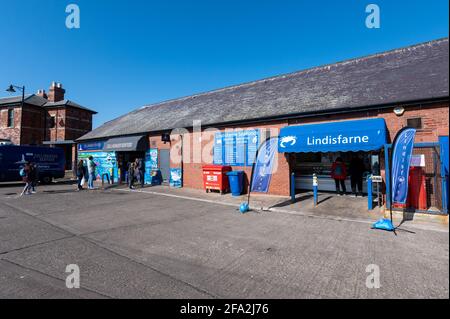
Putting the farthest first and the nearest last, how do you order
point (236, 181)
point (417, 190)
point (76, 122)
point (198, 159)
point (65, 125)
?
1. point (76, 122)
2. point (65, 125)
3. point (198, 159)
4. point (236, 181)
5. point (417, 190)

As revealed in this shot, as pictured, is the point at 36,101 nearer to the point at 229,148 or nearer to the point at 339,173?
the point at 229,148

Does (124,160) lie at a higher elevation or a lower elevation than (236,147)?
lower

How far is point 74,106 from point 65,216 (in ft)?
103

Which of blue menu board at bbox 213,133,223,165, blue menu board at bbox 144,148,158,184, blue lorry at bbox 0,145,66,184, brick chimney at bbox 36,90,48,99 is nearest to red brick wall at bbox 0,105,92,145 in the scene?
brick chimney at bbox 36,90,48,99

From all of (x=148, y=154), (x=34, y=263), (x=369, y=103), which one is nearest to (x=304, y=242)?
(x=34, y=263)

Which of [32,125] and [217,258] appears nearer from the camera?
[217,258]

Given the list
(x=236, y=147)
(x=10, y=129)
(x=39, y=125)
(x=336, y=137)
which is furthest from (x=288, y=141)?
(x=10, y=129)

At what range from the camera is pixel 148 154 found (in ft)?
51.7

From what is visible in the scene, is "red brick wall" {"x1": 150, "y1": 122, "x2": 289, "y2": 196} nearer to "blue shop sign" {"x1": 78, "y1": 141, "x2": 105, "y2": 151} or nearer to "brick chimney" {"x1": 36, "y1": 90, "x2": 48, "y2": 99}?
"blue shop sign" {"x1": 78, "y1": 141, "x2": 105, "y2": 151}

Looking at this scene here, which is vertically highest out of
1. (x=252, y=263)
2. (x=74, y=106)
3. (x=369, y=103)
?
(x=74, y=106)

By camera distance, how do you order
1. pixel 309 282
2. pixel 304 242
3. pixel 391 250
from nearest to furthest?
1. pixel 309 282
2. pixel 391 250
3. pixel 304 242

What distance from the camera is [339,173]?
9.47m

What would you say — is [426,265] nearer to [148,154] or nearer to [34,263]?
[34,263]

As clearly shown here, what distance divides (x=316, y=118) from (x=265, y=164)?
9.30ft
